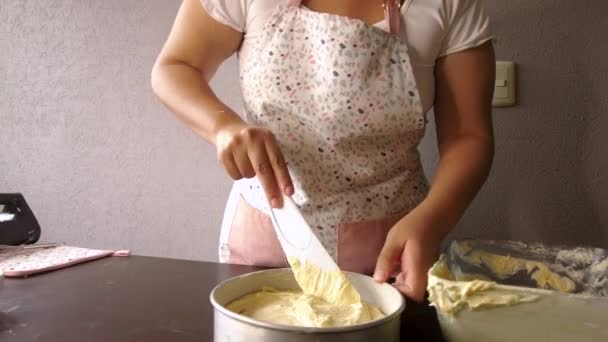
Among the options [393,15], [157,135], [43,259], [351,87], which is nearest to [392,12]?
[393,15]

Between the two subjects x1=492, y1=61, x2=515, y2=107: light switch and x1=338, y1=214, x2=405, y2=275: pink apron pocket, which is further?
x1=492, y1=61, x2=515, y2=107: light switch

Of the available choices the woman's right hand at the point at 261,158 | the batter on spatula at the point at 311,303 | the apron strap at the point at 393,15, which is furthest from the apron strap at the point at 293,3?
the batter on spatula at the point at 311,303

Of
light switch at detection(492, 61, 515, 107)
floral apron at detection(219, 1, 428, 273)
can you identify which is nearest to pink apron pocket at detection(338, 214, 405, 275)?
floral apron at detection(219, 1, 428, 273)

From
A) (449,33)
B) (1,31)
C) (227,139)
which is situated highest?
(1,31)

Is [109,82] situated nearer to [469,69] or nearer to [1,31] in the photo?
[1,31]

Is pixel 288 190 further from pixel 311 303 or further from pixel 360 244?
pixel 360 244

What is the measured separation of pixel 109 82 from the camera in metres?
1.15

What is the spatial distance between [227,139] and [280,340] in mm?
215

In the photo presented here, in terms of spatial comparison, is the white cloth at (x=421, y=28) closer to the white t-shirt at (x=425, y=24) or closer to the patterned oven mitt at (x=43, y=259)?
the white t-shirt at (x=425, y=24)

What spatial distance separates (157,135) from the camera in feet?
3.65

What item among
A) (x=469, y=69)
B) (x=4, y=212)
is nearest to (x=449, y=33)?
(x=469, y=69)

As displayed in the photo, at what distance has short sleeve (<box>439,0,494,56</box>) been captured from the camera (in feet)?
2.03

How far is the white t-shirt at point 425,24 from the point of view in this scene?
2.03 feet

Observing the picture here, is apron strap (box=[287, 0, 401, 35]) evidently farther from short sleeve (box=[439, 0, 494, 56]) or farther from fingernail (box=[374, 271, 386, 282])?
fingernail (box=[374, 271, 386, 282])
